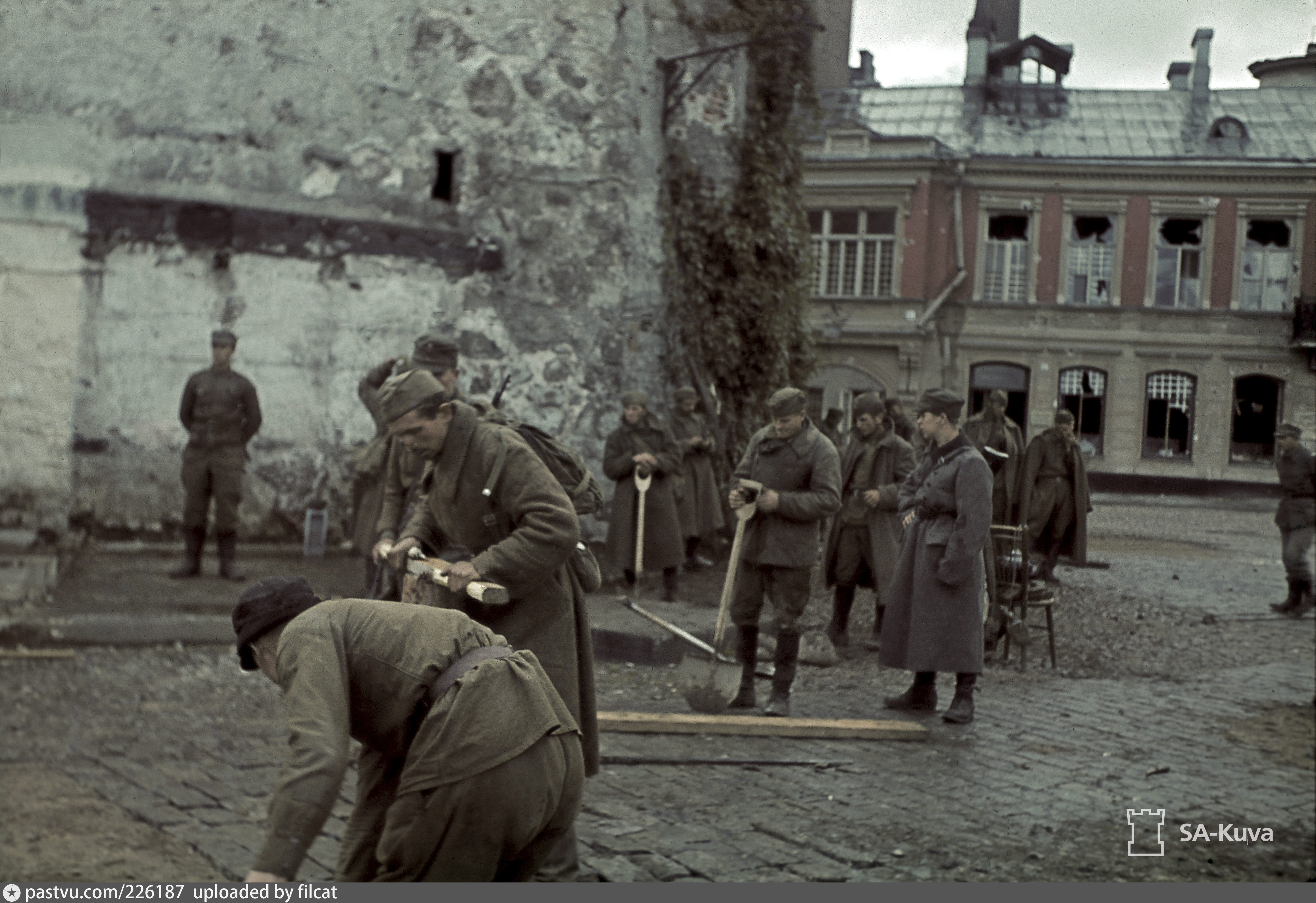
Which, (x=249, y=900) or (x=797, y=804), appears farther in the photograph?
(x=797, y=804)

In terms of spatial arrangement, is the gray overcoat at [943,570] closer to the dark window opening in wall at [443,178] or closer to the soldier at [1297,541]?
the soldier at [1297,541]

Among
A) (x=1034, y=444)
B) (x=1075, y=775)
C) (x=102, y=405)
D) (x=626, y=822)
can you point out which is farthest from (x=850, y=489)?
(x=102, y=405)

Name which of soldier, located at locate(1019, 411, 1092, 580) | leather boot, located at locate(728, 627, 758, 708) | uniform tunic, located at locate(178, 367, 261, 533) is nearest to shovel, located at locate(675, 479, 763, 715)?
leather boot, located at locate(728, 627, 758, 708)

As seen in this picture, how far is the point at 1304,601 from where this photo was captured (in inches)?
500

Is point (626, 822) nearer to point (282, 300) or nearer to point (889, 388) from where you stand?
point (889, 388)

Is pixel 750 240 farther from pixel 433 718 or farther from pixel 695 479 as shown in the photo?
pixel 433 718

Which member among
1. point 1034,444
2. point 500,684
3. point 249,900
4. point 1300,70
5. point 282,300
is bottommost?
point 249,900

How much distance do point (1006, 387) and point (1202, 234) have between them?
117 cm

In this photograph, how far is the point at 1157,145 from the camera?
6207mm

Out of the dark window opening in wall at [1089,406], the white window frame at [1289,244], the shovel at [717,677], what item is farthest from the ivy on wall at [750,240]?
the white window frame at [1289,244]

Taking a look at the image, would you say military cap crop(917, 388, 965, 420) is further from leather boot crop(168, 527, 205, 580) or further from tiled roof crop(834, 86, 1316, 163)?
leather boot crop(168, 527, 205, 580)

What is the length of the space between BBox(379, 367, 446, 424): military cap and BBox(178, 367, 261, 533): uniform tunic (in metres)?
5.83

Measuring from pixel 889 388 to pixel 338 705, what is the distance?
294 inches

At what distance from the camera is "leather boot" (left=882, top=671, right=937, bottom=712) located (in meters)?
7.70
